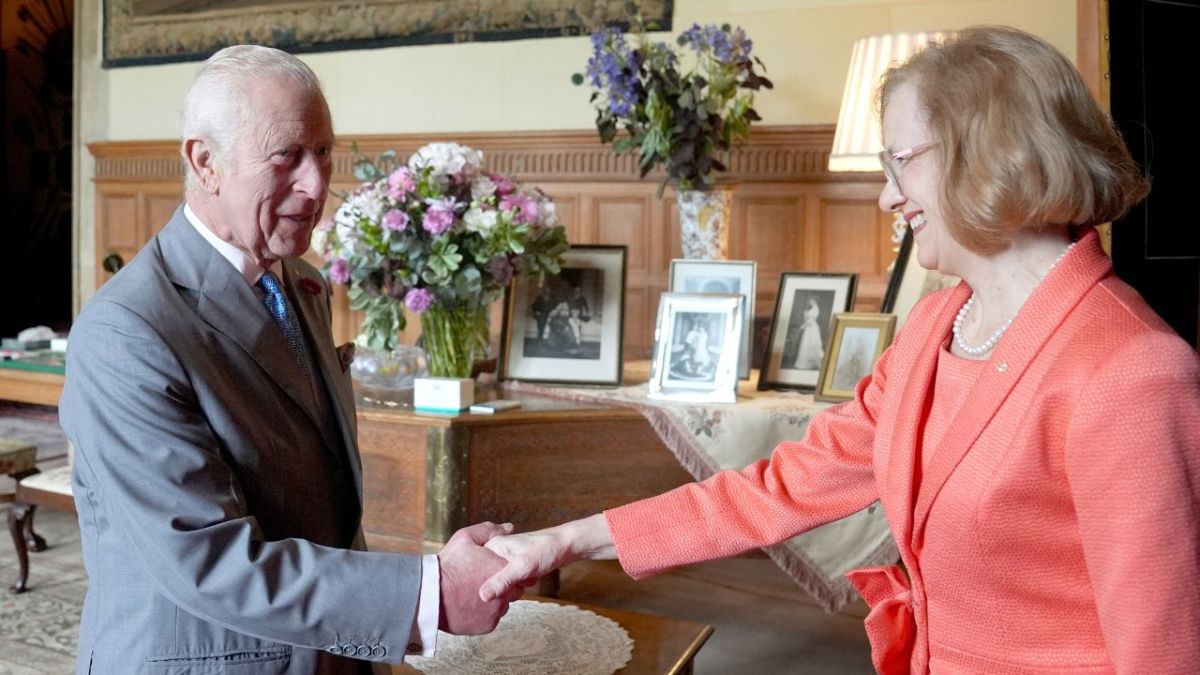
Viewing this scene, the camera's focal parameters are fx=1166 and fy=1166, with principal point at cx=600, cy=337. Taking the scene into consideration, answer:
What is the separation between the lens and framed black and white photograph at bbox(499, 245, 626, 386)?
3699 millimetres

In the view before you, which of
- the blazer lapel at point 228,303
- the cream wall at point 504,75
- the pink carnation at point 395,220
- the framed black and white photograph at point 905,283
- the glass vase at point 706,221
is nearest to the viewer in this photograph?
the blazer lapel at point 228,303

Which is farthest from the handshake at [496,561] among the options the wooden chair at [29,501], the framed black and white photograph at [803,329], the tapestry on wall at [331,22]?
the tapestry on wall at [331,22]

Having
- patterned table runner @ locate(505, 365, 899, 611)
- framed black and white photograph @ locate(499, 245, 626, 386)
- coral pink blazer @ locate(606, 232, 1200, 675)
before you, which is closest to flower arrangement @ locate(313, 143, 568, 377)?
framed black and white photograph @ locate(499, 245, 626, 386)

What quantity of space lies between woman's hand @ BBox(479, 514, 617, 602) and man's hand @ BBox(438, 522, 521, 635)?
0.03 metres

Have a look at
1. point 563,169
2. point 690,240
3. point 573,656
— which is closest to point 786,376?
point 690,240

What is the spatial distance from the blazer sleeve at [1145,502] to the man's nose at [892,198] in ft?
1.35

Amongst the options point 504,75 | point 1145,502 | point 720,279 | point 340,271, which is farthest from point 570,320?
point 1145,502

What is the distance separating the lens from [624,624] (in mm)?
2508

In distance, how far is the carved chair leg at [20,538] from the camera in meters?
4.44

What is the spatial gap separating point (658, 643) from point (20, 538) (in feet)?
10.2

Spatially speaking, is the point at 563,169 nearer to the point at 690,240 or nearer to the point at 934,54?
the point at 690,240

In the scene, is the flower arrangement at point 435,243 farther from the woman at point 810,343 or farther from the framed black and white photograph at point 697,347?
the woman at point 810,343

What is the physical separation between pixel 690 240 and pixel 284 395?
2.49 m

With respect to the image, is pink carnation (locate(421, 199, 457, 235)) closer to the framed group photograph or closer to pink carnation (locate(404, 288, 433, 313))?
pink carnation (locate(404, 288, 433, 313))
